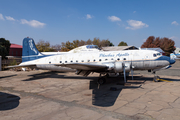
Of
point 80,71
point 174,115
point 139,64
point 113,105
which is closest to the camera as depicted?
point 174,115

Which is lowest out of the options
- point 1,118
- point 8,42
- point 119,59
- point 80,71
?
point 1,118

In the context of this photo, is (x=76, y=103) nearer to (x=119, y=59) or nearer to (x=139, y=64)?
(x=119, y=59)

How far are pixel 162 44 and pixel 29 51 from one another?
89080mm

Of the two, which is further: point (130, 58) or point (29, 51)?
point (29, 51)

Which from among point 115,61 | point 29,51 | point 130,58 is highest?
point 29,51

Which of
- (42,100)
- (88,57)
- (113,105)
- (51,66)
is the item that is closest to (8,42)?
(51,66)

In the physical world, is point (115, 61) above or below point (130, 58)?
below

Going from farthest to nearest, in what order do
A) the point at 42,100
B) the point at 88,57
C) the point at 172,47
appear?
1. the point at 172,47
2. the point at 88,57
3. the point at 42,100

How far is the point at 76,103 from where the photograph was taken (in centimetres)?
910

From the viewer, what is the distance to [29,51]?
19297 mm

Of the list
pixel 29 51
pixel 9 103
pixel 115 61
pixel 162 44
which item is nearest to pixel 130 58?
pixel 115 61

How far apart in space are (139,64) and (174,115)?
8.77m

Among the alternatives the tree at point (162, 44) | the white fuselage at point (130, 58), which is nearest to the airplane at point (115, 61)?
the white fuselage at point (130, 58)

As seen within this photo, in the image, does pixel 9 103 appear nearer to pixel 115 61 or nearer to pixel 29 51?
pixel 115 61
